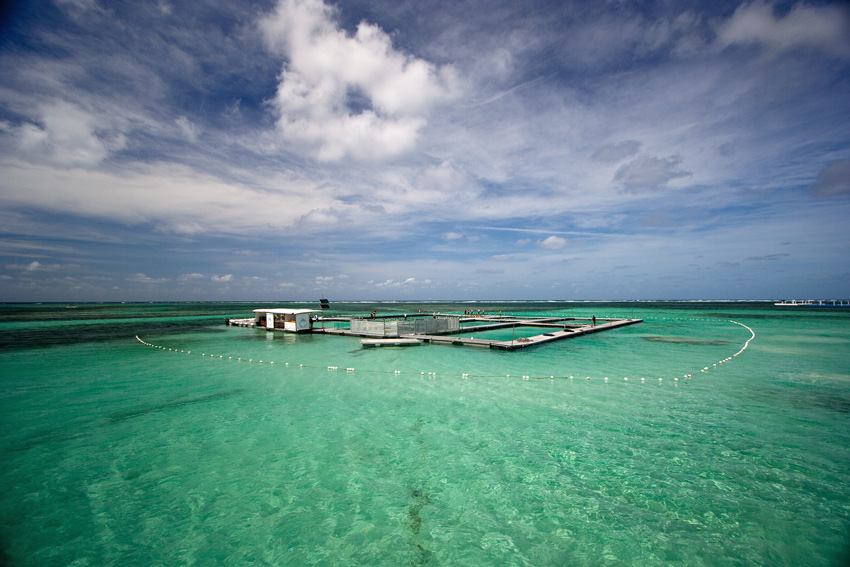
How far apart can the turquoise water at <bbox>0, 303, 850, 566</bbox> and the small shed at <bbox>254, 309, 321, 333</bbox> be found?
62.6ft

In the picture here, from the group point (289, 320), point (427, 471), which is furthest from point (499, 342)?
point (289, 320)

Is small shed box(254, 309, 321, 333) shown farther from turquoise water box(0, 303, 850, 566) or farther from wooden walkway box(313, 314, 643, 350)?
turquoise water box(0, 303, 850, 566)

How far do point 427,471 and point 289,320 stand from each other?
3080cm

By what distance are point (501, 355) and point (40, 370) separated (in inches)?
866

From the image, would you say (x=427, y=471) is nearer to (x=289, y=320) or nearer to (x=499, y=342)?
(x=499, y=342)

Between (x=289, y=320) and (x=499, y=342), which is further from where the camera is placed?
(x=289, y=320)

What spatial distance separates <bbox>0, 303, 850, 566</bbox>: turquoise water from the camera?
4973mm

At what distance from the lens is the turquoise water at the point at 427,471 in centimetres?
497

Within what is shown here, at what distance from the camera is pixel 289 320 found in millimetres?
35031

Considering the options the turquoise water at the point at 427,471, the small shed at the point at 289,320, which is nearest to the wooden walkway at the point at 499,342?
the small shed at the point at 289,320

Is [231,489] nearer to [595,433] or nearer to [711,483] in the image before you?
[595,433]

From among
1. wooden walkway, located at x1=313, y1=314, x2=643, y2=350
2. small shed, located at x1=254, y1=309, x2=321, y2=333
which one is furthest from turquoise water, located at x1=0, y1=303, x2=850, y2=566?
small shed, located at x1=254, y1=309, x2=321, y2=333

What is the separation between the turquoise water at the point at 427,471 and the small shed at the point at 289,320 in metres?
19.1

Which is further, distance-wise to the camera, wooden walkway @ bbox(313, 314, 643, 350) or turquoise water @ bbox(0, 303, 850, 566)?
wooden walkway @ bbox(313, 314, 643, 350)
